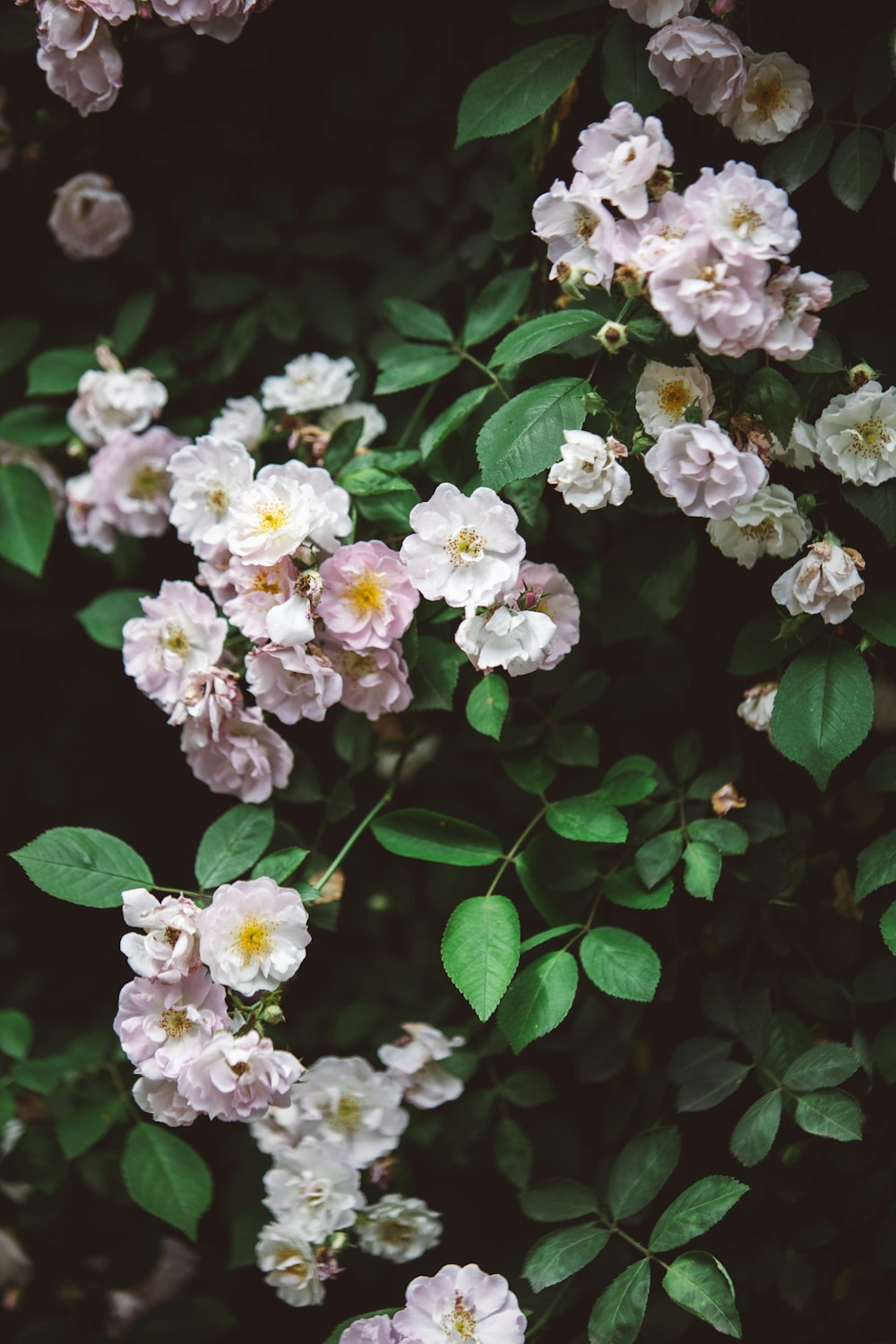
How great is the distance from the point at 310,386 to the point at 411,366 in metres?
0.14

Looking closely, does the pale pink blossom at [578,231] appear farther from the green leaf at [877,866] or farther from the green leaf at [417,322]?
the green leaf at [877,866]

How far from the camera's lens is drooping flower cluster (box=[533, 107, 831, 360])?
2.84 feet

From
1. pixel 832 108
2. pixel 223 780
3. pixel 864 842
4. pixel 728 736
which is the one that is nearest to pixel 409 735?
pixel 223 780

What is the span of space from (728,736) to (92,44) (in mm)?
1026

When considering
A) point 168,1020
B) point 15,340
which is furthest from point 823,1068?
point 15,340

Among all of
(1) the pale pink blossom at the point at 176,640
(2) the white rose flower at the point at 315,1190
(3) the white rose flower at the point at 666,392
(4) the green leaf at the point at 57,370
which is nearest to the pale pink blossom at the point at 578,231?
(3) the white rose flower at the point at 666,392

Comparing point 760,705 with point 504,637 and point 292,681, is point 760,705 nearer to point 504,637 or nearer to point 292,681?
point 504,637

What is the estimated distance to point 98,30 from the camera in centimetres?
116

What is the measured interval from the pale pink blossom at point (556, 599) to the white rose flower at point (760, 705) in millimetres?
194

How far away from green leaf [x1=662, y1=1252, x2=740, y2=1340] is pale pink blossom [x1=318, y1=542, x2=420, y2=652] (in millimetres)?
636

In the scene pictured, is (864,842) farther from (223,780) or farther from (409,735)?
(223,780)

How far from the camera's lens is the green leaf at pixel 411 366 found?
3.97 feet

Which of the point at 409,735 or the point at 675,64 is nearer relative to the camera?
the point at 675,64

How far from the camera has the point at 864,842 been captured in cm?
121
